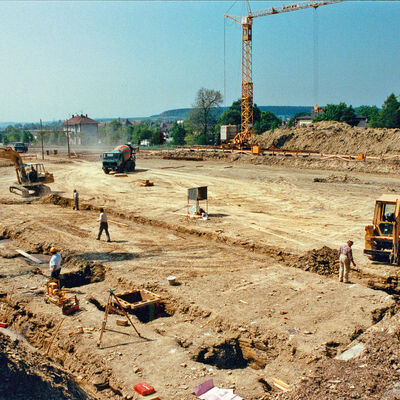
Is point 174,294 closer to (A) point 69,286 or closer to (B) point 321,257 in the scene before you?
(A) point 69,286

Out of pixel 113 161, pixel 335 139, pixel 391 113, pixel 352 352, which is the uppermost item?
pixel 391 113

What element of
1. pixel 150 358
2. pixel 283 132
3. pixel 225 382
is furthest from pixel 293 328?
pixel 283 132

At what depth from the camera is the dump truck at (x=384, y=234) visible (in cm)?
1438

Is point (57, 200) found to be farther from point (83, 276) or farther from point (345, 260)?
point (345, 260)

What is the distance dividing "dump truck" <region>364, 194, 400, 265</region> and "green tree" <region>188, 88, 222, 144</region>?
71.6 meters

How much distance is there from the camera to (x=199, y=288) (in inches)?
510

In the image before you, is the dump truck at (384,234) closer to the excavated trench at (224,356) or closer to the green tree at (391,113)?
the excavated trench at (224,356)

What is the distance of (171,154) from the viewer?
5766 centimetres

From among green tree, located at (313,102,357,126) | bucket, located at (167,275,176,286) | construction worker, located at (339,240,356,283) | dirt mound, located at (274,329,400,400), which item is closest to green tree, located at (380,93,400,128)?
green tree, located at (313,102,357,126)

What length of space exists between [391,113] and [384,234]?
76875mm

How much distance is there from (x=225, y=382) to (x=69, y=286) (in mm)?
7699

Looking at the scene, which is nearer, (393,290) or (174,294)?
(174,294)

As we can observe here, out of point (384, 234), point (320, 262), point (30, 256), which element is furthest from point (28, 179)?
point (384, 234)

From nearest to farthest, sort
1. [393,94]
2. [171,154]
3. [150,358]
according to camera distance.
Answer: [150,358] < [171,154] < [393,94]
